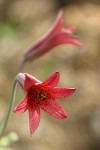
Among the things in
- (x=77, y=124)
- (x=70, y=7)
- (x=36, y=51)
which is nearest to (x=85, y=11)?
(x=70, y=7)

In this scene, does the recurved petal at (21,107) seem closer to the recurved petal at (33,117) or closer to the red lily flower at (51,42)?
the recurved petal at (33,117)

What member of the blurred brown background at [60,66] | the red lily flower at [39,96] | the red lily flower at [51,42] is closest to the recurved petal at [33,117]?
the red lily flower at [39,96]

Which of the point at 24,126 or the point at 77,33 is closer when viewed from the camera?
the point at 24,126

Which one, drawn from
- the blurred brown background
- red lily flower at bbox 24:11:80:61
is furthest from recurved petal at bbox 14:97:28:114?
the blurred brown background

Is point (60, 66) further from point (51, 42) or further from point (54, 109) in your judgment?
point (54, 109)

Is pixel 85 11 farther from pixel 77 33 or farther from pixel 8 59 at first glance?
pixel 8 59

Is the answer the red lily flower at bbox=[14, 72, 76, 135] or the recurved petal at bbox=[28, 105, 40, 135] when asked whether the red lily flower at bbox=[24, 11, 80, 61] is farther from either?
the recurved petal at bbox=[28, 105, 40, 135]
